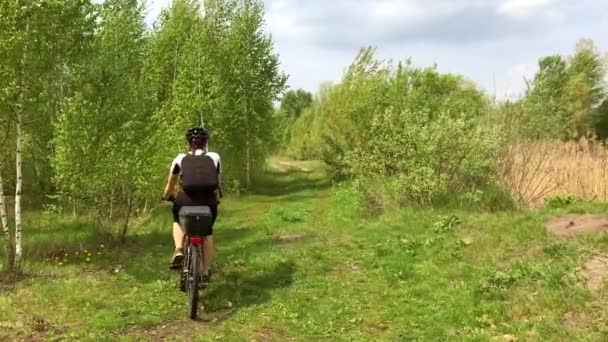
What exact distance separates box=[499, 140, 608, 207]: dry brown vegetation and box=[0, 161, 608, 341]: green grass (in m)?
2.24

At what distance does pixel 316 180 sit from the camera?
3881 centimetres

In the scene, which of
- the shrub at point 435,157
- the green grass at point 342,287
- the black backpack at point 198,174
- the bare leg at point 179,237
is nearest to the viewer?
the green grass at point 342,287

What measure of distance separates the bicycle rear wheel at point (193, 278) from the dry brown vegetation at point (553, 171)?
976 cm

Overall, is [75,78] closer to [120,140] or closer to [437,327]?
[120,140]

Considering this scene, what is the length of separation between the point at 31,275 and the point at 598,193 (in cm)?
1243

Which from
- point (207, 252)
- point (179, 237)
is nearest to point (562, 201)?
point (207, 252)

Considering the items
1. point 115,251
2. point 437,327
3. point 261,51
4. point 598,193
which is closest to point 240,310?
point 437,327

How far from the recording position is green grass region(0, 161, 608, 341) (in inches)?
264

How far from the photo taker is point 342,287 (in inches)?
346

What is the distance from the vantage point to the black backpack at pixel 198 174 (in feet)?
24.8

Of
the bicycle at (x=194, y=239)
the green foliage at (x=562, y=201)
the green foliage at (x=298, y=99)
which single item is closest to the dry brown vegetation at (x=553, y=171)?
the green foliage at (x=562, y=201)

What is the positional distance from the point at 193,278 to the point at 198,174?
139 cm

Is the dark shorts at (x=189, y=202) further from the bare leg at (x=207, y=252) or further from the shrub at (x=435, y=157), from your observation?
the shrub at (x=435, y=157)

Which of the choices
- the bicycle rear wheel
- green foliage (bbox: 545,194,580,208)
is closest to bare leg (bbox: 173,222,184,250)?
the bicycle rear wheel
